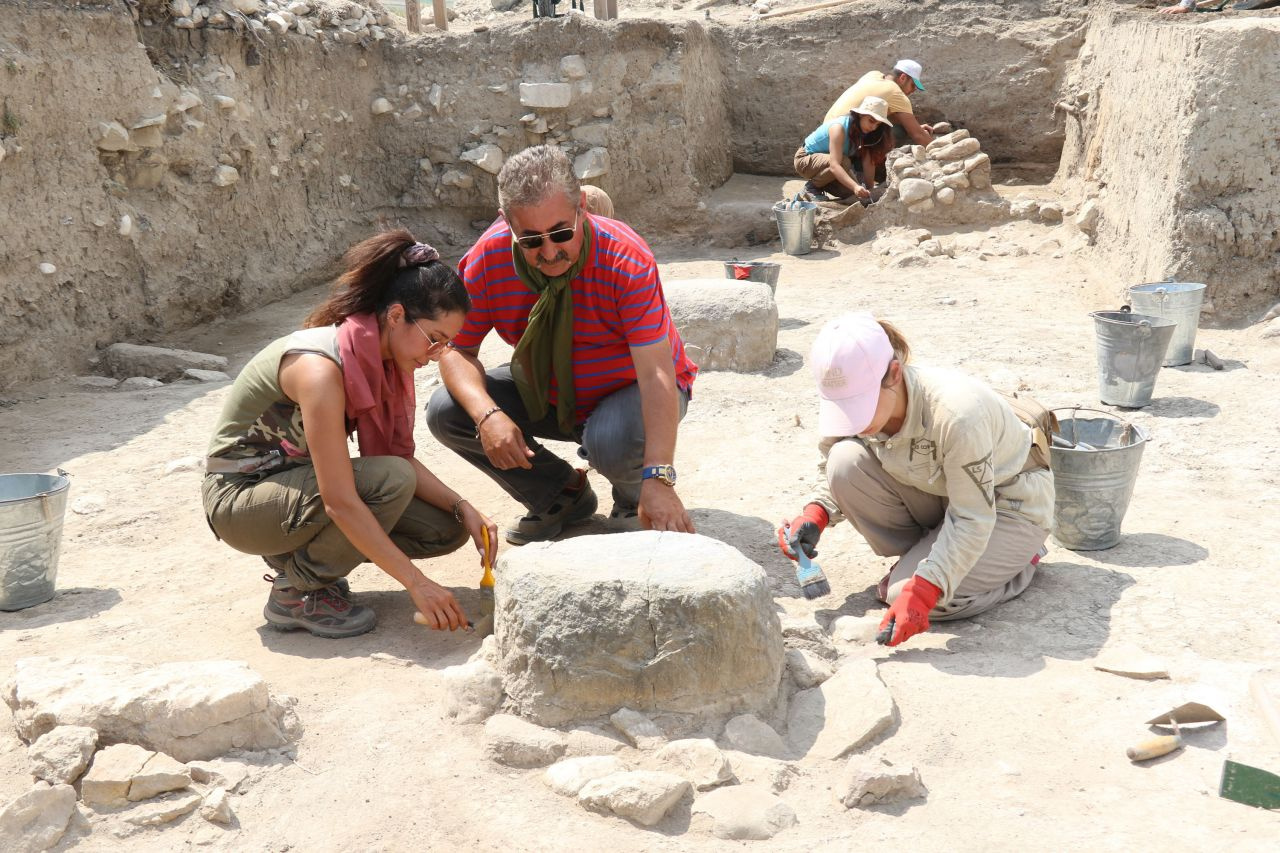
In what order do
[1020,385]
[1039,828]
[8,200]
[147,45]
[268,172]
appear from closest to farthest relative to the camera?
[1039,828], [1020,385], [8,200], [147,45], [268,172]

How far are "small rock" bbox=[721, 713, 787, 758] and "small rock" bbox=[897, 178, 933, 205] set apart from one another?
23.7ft

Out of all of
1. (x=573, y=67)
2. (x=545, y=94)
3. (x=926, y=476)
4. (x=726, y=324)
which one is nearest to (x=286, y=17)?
(x=545, y=94)

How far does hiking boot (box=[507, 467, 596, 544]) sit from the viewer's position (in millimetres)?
4094

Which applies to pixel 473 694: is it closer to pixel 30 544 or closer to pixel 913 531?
pixel 913 531

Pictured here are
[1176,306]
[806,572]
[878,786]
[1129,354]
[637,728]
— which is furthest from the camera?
[1176,306]

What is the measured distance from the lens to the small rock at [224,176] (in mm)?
7809

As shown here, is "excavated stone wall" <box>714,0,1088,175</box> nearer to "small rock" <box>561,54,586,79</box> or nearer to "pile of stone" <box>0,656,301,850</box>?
"small rock" <box>561,54,586,79</box>

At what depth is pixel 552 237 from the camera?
11.3 ft

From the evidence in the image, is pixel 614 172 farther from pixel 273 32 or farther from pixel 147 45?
pixel 147 45

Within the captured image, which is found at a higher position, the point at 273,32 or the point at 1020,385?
the point at 273,32

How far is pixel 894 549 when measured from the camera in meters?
3.53

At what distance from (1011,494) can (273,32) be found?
7.27m

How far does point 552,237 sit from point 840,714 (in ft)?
5.46

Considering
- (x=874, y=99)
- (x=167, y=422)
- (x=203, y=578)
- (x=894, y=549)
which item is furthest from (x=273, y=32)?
(x=894, y=549)
